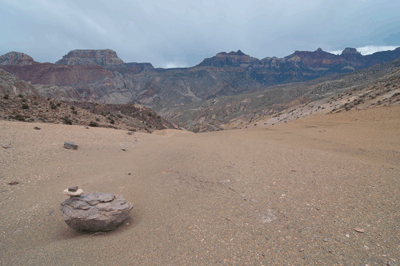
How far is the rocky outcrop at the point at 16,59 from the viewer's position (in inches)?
6019

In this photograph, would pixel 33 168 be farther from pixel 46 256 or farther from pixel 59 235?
pixel 46 256

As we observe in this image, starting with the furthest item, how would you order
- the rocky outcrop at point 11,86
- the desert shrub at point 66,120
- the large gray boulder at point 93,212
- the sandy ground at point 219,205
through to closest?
the rocky outcrop at point 11,86 < the desert shrub at point 66,120 < the large gray boulder at point 93,212 < the sandy ground at point 219,205

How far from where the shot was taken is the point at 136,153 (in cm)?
1194

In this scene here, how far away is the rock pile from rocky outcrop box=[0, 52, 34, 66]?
213380 millimetres

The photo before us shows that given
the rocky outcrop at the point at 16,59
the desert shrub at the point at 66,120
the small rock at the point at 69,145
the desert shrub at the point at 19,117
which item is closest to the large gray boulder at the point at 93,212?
the small rock at the point at 69,145

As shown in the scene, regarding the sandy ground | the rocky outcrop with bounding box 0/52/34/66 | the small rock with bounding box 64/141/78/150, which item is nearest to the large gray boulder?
the sandy ground

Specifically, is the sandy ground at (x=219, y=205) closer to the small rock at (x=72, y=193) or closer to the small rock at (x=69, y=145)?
the small rock at (x=69, y=145)

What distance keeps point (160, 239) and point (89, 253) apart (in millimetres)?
1398

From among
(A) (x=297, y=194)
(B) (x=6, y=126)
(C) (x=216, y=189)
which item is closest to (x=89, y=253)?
(C) (x=216, y=189)

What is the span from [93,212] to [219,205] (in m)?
3.17

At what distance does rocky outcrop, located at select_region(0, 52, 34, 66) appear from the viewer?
153m

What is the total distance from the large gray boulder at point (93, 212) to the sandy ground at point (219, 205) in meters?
0.21

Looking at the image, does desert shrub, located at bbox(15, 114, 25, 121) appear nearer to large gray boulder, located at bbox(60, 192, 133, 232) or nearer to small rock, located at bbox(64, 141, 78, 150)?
small rock, located at bbox(64, 141, 78, 150)

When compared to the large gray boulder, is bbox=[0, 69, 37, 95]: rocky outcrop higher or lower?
higher
